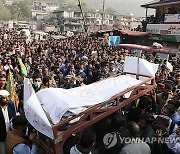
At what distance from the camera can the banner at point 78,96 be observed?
3.16 m

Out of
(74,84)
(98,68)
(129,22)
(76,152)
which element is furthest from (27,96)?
(129,22)

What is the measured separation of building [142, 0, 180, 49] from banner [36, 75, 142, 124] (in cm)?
1793

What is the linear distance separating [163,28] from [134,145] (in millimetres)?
20830

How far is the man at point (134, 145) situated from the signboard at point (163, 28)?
1911 cm

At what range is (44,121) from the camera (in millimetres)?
2795

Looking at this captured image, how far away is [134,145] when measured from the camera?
2988mm

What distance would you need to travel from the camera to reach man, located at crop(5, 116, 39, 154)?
119 inches

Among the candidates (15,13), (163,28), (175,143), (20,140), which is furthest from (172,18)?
(15,13)

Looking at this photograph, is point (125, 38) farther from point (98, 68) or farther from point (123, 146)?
point (123, 146)

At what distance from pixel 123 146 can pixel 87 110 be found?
621mm

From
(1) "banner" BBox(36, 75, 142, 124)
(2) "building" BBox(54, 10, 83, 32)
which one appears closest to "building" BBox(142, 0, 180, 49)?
(1) "banner" BBox(36, 75, 142, 124)

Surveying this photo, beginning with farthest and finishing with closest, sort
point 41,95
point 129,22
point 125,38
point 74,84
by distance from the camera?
point 129,22 < point 125,38 < point 74,84 < point 41,95

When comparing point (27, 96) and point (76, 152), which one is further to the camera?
point (27, 96)

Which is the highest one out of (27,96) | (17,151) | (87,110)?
(27,96)
